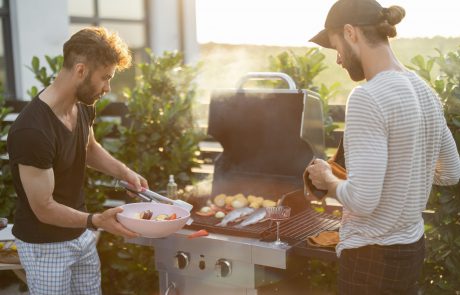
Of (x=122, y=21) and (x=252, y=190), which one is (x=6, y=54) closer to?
(x=122, y=21)

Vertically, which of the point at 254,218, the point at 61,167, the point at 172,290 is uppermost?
the point at 61,167

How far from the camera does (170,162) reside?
4141 millimetres

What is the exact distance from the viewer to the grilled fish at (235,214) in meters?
3.05

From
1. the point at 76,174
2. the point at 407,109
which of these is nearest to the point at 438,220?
the point at 407,109

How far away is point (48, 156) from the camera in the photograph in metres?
2.40

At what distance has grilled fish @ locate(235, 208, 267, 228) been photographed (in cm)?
301

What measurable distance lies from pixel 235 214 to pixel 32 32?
4.31m

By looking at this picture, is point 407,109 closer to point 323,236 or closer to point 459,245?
point 323,236

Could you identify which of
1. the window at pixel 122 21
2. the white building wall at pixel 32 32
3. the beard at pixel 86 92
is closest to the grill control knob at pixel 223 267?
the beard at pixel 86 92

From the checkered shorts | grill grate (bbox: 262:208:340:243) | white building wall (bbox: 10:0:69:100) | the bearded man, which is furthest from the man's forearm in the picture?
white building wall (bbox: 10:0:69:100)

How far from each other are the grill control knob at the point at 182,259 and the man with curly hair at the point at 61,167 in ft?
1.62

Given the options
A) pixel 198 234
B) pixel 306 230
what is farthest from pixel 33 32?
pixel 306 230

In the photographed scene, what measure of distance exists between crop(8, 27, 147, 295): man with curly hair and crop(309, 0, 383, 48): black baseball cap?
104 centimetres

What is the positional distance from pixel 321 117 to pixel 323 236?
2.71 feet
